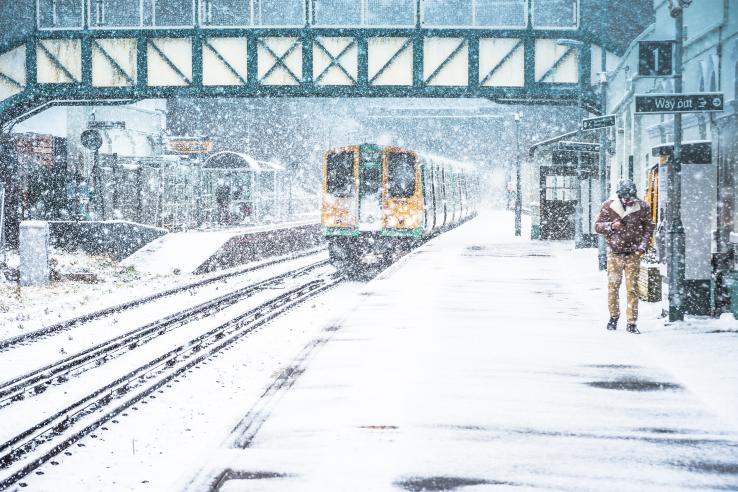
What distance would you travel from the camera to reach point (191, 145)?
142 ft

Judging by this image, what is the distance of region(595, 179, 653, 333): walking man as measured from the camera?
386 inches

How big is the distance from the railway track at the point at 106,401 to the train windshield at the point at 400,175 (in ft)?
29.0

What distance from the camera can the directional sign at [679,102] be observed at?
10.6 m

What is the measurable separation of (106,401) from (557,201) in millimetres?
22188

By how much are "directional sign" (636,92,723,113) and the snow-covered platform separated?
15220mm

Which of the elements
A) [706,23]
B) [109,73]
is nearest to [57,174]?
[109,73]

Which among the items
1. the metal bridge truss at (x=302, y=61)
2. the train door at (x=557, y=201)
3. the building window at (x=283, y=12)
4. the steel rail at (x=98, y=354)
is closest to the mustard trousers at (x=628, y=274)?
the steel rail at (x=98, y=354)

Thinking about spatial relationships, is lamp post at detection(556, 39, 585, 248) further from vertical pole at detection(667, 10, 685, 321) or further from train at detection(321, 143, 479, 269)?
vertical pole at detection(667, 10, 685, 321)

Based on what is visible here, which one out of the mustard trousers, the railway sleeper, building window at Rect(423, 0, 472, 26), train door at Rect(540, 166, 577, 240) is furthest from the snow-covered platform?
building window at Rect(423, 0, 472, 26)

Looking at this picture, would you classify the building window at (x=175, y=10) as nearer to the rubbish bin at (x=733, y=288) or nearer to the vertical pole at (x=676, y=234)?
the vertical pole at (x=676, y=234)

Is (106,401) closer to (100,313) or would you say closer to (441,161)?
(100,313)

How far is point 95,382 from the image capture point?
9.66 meters

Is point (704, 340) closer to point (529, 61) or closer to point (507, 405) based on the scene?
point (507, 405)

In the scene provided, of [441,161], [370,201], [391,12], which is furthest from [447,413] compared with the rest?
[391,12]
